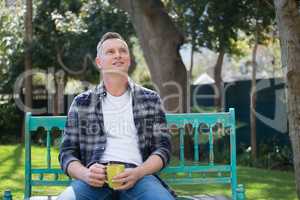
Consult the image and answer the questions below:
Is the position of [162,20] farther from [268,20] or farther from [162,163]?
[162,163]

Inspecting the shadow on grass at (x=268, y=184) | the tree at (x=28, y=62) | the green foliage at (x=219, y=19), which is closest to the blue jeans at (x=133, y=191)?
the shadow on grass at (x=268, y=184)

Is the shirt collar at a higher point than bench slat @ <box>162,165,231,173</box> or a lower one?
higher

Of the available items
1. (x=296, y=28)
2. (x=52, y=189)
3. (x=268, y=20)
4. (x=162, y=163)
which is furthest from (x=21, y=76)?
(x=162, y=163)

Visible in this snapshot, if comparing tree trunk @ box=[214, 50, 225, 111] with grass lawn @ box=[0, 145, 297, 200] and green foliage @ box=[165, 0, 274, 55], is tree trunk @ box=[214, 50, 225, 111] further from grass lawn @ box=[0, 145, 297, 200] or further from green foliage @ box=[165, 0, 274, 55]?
grass lawn @ box=[0, 145, 297, 200]

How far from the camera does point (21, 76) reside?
17.5m

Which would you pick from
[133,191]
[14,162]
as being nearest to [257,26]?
[14,162]

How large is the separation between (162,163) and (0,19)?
550 inches

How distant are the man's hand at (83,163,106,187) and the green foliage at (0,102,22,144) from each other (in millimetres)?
14002

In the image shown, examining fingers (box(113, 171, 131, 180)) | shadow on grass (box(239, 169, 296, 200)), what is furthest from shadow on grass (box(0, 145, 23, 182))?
fingers (box(113, 171, 131, 180))

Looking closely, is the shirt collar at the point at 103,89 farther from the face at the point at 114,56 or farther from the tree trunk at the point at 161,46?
the tree trunk at the point at 161,46

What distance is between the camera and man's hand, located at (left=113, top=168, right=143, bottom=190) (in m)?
3.52

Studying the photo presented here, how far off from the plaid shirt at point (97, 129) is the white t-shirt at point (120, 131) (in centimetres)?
3

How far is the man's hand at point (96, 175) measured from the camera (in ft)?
11.7

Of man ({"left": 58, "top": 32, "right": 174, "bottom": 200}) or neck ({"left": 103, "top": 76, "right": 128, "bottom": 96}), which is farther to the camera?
neck ({"left": 103, "top": 76, "right": 128, "bottom": 96})
